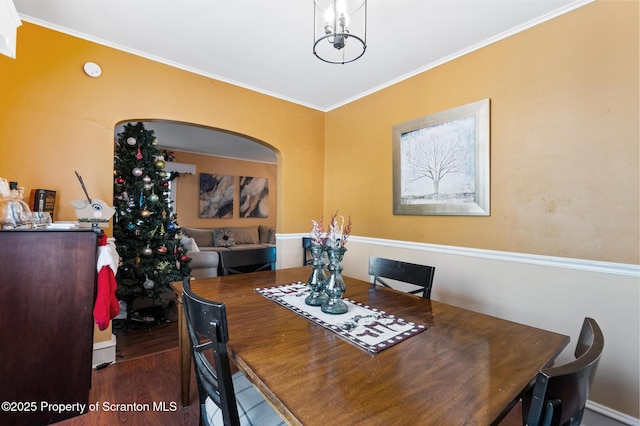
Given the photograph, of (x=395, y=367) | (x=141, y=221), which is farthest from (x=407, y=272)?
(x=141, y=221)

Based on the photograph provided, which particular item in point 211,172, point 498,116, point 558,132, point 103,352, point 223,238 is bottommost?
point 103,352

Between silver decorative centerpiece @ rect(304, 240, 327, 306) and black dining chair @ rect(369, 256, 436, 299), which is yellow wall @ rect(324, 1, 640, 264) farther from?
silver decorative centerpiece @ rect(304, 240, 327, 306)

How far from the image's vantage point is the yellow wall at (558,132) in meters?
1.69

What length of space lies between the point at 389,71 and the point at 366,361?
8.58 ft

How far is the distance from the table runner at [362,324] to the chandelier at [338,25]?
1.27 metres

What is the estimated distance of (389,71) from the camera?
2.75 metres

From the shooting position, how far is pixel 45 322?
5.43ft

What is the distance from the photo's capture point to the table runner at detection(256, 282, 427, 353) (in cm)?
104

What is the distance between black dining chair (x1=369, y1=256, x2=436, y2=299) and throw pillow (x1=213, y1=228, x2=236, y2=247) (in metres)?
4.69

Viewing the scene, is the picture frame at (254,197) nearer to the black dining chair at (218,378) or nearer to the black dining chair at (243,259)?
the black dining chair at (243,259)

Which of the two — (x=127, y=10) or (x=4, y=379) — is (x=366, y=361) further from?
(x=127, y=10)

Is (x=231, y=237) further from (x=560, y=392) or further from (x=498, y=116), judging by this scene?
(x=560, y=392)

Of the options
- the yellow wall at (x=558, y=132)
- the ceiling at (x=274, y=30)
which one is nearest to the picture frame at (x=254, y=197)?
the ceiling at (x=274, y=30)

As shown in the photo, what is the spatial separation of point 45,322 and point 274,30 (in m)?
2.36
